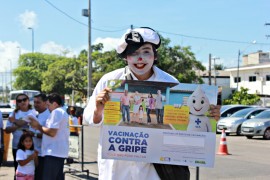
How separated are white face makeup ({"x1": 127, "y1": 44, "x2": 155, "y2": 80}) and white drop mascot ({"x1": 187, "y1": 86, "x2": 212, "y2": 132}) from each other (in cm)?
36

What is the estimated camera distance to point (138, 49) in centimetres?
304

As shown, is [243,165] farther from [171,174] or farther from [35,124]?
A: [171,174]

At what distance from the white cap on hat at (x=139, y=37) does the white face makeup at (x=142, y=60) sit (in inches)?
1.8

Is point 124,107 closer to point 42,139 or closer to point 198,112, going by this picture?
point 198,112

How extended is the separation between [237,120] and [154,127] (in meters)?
20.2

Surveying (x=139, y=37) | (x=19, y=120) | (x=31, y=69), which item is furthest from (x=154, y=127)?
(x=31, y=69)

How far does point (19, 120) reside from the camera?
7.93 meters

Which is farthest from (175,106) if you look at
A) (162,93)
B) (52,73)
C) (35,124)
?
(52,73)

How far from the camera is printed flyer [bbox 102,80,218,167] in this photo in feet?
9.51

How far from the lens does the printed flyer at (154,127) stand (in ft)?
9.51

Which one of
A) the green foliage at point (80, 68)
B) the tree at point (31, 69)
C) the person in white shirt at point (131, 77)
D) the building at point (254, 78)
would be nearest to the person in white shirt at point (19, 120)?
the person in white shirt at point (131, 77)

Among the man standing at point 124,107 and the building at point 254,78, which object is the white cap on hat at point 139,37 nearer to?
the man standing at point 124,107

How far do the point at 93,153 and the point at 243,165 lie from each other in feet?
15.2

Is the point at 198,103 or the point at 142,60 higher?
the point at 142,60
